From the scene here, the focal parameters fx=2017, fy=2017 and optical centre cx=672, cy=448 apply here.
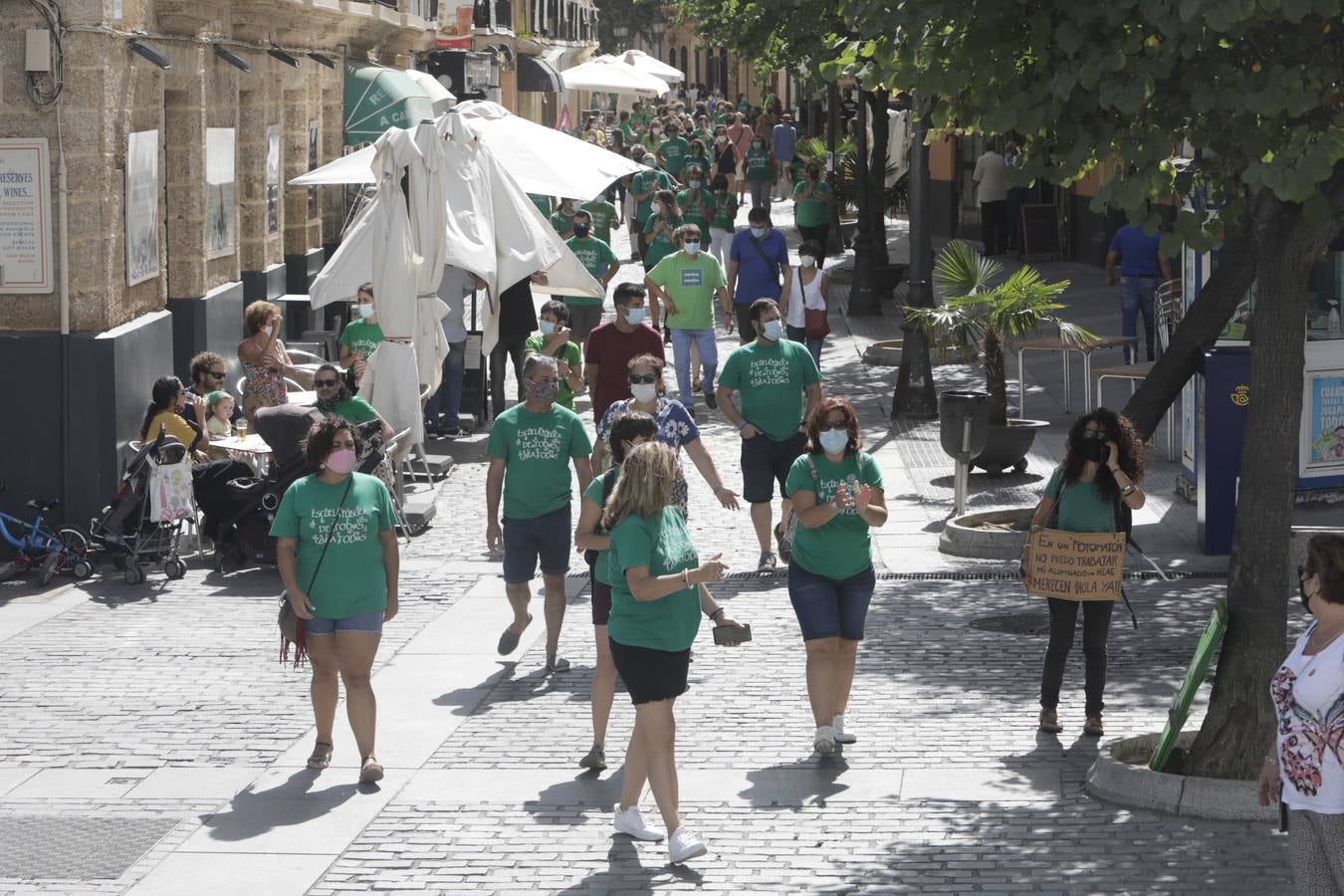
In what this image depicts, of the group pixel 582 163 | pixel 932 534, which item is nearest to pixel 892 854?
pixel 932 534

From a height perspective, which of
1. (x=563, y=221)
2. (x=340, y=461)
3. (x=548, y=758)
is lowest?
(x=548, y=758)

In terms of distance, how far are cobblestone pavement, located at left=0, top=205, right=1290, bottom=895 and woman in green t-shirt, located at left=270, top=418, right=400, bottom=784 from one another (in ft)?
1.55

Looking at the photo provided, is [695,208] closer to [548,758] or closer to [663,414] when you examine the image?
[663,414]

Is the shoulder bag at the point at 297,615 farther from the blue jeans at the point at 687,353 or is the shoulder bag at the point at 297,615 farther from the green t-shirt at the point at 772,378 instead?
the blue jeans at the point at 687,353

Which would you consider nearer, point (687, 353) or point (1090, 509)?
point (1090, 509)

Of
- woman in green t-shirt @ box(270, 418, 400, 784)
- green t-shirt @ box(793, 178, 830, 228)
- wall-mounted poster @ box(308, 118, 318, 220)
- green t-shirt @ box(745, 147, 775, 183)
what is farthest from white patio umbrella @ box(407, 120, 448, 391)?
green t-shirt @ box(745, 147, 775, 183)

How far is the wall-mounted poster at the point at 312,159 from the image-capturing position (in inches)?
886

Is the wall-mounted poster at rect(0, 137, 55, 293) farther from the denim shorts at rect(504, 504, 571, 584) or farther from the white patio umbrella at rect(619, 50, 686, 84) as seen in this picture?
the white patio umbrella at rect(619, 50, 686, 84)

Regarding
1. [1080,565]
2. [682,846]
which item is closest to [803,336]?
[1080,565]

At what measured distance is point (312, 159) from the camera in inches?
897

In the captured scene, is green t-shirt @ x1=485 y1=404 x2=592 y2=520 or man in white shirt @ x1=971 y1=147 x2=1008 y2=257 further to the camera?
man in white shirt @ x1=971 y1=147 x2=1008 y2=257

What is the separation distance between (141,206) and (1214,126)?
9.33 m

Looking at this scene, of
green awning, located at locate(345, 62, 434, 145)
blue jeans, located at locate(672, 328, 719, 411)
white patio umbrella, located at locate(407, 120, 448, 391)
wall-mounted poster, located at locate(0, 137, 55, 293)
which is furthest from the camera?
green awning, located at locate(345, 62, 434, 145)

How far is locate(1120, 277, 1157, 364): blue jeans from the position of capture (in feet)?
65.3
